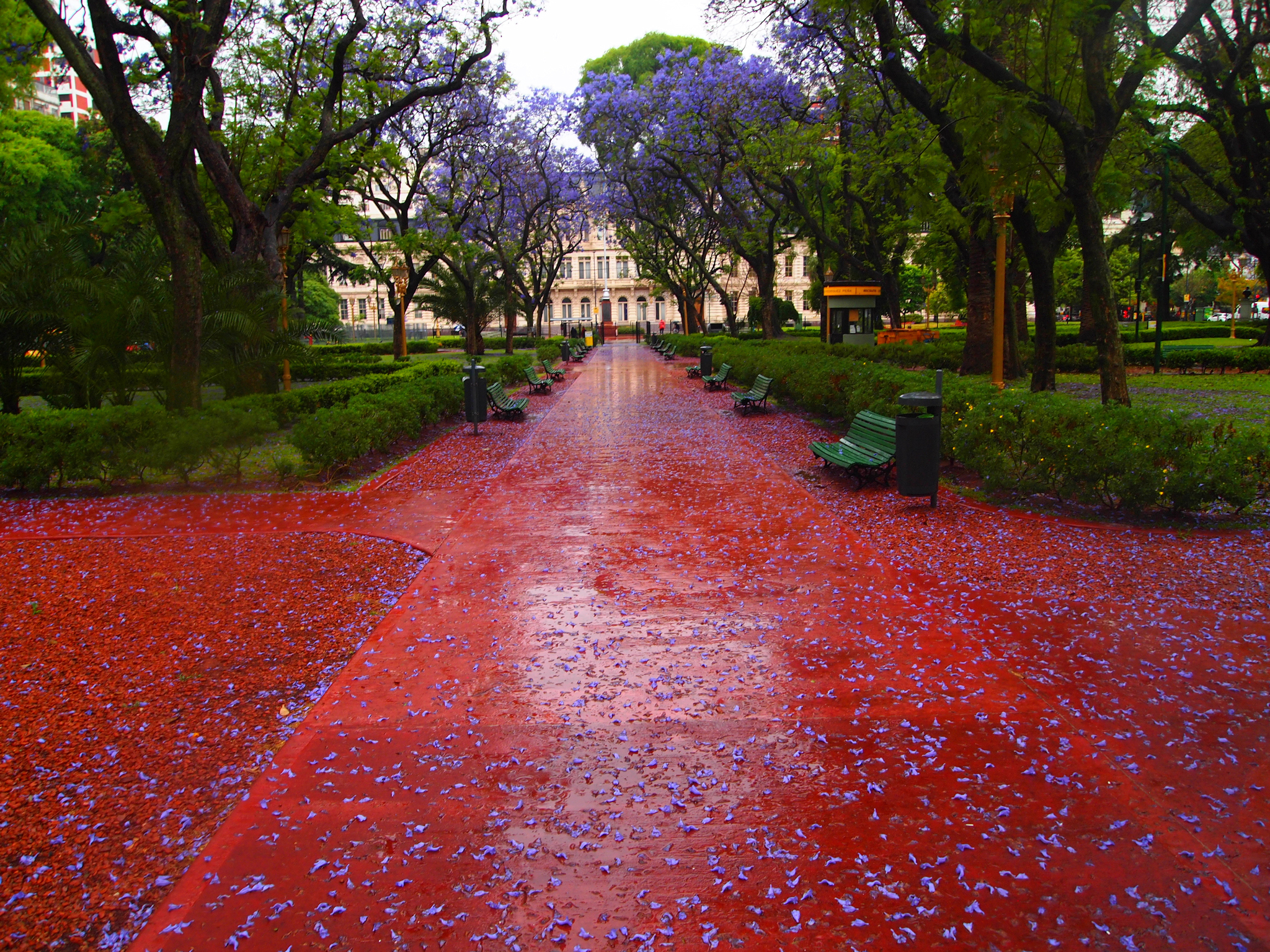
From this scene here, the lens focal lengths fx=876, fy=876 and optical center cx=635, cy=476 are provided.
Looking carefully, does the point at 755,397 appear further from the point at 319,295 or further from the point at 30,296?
the point at 319,295

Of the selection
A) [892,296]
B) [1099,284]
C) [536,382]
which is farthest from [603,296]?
[1099,284]

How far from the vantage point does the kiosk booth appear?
34156 millimetres

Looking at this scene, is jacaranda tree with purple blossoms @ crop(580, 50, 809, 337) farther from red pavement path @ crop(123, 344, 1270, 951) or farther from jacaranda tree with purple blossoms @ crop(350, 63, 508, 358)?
red pavement path @ crop(123, 344, 1270, 951)

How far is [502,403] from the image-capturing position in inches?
640

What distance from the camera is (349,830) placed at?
319cm

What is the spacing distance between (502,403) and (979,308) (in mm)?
10521

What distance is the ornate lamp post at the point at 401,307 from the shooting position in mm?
29547

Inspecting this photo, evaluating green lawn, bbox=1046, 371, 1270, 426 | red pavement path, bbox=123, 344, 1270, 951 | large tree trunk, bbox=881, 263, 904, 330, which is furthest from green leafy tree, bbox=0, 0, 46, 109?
large tree trunk, bbox=881, 263, 904, 330

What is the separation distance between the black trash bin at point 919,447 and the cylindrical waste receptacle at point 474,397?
311 inches

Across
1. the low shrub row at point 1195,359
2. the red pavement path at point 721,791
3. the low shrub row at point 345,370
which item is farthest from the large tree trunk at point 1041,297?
the low shrub row at point 345,370

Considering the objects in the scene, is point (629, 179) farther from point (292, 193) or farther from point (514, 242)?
point (292, 193)

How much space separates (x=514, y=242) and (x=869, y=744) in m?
35.6

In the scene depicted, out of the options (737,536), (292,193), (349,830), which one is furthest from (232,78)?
(349,830)

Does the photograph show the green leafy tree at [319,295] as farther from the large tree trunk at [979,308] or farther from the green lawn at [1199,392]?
the green lawn at [1199,392]
